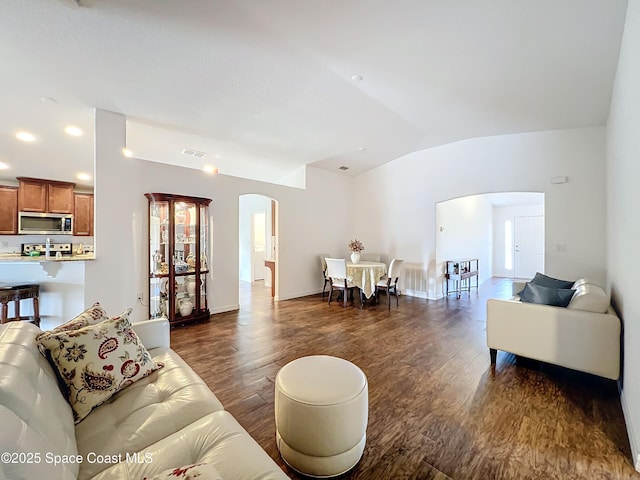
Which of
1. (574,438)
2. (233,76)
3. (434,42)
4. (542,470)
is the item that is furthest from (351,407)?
(233,76)

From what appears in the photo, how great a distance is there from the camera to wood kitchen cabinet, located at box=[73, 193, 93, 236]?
5535 millimetres

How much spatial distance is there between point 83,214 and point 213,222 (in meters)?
3.33

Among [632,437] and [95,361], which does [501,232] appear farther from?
[95,361]

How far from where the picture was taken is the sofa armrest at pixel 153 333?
6.42 feet

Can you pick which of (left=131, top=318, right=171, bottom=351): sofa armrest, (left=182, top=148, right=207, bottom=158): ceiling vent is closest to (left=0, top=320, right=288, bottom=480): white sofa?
(left=131, top=318, right=171, bottom=351): sofa armrest

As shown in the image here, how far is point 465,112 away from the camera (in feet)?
12.8

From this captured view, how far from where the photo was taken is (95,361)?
141 centimetres

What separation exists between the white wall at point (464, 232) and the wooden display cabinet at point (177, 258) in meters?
4.54

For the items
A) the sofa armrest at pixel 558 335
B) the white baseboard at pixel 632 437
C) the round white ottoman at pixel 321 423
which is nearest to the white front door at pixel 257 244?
the sofa armrest at pixel 558 335

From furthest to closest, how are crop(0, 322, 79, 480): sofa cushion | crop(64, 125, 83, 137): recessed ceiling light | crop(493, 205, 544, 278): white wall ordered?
1. crop(493, 205, 544, 278): white wall
2. crop(64, 125, 83, 137): recessed ceiling light
3. crop(0, 322, 79, 480): sofa cushion

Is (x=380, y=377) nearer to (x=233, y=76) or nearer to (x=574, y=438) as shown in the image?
(x=574, y=438)

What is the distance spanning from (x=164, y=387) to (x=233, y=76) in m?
2.99

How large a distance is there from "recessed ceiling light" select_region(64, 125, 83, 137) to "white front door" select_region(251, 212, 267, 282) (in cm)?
441

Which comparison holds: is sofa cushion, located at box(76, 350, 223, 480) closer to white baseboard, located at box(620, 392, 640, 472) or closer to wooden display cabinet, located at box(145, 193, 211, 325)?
white baseboard, located at box(620, 392, 640, 472)
